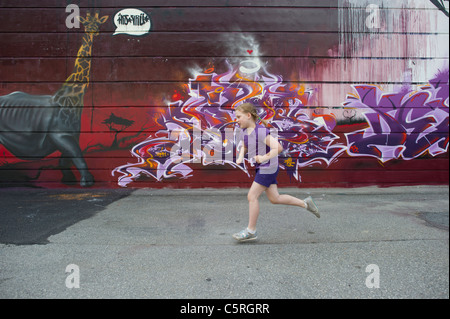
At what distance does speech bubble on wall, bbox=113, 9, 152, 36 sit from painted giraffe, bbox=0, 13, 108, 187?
0.66 metres

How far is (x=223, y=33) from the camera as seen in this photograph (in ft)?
21.0

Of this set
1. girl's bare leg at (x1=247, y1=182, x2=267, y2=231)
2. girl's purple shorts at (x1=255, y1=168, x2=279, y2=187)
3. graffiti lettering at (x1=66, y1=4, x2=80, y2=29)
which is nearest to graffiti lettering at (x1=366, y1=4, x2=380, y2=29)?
girl's purple shorts at (x1=255, y1=168, x2=279, y2=187)

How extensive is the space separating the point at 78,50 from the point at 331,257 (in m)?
6.24

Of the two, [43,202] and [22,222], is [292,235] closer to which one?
[22,222]

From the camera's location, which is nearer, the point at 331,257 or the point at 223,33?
the point at 331,257

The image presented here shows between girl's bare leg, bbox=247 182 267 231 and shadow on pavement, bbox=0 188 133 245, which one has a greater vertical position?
girl's bare leg, bbox=247 182 267 231

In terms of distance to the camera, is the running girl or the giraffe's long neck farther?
the giraffe's long neck

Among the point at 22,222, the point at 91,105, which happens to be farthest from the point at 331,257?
the point at 91,105

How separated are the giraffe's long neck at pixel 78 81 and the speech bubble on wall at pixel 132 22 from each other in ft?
2.09

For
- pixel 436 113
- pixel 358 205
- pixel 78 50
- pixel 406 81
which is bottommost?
pixel 358 205

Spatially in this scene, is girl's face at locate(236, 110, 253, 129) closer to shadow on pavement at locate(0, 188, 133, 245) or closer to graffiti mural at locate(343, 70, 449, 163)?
shadow on pavement at locate(0, 188, 133, 245)

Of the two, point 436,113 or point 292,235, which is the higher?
point 436,113

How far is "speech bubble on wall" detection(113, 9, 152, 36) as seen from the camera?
6.40 m

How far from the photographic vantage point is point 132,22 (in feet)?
21.0
